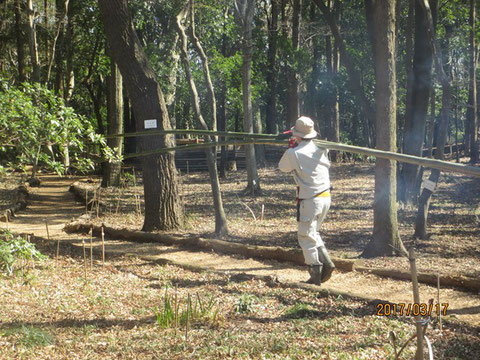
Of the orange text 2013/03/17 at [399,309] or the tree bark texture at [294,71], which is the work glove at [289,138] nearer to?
the orange text 2013/03/17 at [399,309]

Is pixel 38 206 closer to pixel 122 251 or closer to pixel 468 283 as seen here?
pixel 122 251

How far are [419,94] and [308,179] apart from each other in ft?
24.4

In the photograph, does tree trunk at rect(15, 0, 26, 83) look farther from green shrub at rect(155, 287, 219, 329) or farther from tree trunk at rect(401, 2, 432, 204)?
green shrub at rect(155, 287, 219, 329)

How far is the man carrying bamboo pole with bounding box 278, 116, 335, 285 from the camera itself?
20.5 ft

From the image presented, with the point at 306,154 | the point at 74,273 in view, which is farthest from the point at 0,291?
the point at 306,154

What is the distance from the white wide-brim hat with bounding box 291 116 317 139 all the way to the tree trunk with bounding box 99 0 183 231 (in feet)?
17.4

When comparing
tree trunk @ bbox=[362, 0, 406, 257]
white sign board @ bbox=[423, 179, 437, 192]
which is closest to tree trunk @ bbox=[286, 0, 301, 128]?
tree trunk @ bbox=[362, 0, 406, 257]

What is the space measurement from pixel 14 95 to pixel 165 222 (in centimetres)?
538

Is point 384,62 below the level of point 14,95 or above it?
above

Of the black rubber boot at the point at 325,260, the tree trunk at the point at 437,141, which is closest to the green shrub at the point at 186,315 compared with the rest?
the black rubber boot at the point at 325,260

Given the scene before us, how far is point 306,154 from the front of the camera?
20.6ft

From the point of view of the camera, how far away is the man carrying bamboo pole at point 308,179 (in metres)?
6.26

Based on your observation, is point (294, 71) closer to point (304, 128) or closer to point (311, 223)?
point (304, 128)

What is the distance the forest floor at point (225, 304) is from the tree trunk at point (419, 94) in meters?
1.81
